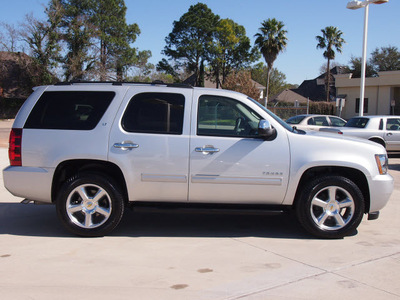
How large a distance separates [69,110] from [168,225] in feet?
7.06

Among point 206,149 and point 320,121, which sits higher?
point 320,121

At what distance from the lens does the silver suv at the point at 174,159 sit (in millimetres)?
5355

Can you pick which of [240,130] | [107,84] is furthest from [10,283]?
[240,130]

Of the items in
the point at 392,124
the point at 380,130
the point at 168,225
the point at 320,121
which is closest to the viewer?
the point at 168,225

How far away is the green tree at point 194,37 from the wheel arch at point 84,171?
53927mm

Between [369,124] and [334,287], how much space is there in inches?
467

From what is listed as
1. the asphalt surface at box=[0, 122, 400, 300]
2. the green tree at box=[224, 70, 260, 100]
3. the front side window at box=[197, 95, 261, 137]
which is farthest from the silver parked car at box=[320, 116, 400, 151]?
the green tree at box=[224, 70, 260, 100]

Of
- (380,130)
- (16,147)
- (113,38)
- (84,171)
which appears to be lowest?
(84,171)

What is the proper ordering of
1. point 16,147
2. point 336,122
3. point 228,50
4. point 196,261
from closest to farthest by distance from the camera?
1. point 196,261
2. point 16,147
3. point 336,122
4. point 228,50

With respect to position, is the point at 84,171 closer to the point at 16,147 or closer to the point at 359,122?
the point at 16,147

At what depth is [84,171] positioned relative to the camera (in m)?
5.54

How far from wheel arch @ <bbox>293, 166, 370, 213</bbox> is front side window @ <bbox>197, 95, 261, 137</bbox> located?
3.06 feet

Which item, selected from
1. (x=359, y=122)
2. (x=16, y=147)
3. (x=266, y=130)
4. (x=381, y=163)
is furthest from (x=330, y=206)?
(x=359, y=122)

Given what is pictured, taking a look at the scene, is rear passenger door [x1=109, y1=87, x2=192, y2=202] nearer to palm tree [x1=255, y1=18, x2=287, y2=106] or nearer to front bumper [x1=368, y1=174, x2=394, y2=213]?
front bumper [x1=368, y1=174, x2=394, y2=213]
